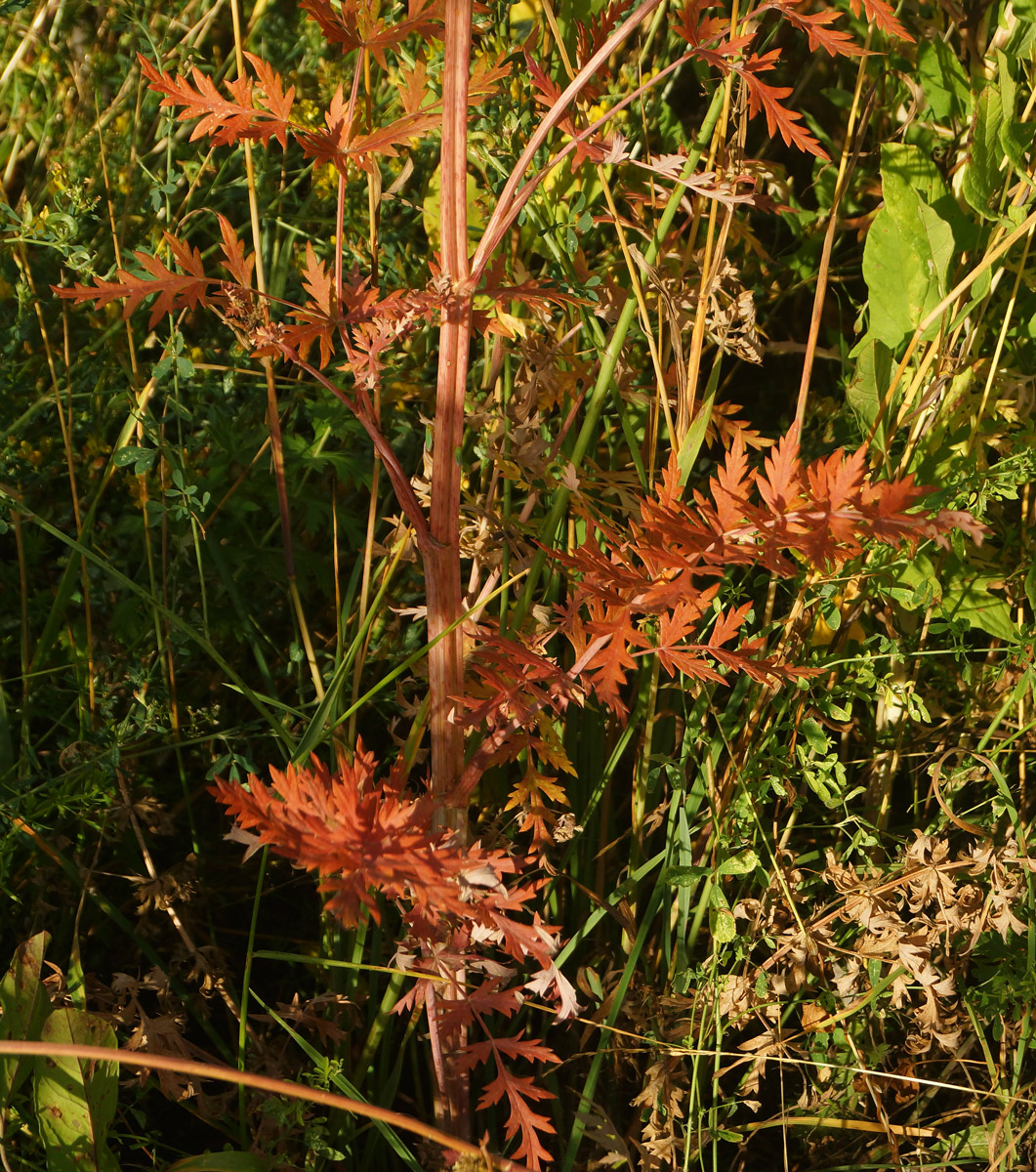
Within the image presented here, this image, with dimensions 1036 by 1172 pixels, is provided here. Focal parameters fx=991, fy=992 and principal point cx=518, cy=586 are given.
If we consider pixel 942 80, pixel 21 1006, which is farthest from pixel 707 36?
pixel 21 1006

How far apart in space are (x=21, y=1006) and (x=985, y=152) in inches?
41.4

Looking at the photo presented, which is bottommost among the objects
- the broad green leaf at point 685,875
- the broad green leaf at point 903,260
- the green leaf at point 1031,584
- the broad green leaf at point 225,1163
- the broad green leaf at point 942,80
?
the broad green leaf at point 225,1163

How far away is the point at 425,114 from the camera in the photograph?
69cm

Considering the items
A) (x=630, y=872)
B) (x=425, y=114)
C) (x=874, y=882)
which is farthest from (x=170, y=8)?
(x=874, y=882)

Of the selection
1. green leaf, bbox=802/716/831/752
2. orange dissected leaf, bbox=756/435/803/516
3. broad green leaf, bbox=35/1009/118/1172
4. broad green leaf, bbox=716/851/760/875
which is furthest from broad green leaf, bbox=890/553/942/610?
broad green leaf, bbox=35/1009/118/1172

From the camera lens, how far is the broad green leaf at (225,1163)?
70 cm

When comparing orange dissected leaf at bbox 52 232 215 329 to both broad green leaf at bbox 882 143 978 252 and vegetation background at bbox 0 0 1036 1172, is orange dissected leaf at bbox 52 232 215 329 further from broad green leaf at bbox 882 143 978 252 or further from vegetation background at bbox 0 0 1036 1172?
broad green leaf at bbox 882 143 978 252

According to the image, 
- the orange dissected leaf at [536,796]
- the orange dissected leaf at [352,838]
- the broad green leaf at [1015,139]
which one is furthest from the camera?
the broad green leaf at [1015,139]

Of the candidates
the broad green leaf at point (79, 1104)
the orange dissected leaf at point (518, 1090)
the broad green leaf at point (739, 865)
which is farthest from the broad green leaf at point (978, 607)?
the broad green leaf at point (79, 1104)

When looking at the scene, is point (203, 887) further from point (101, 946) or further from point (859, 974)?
point (859, 974)

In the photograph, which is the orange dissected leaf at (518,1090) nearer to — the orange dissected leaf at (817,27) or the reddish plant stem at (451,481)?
the reddish plant stem at (451,481)

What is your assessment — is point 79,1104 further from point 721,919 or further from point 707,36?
point 707,36

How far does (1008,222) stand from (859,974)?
69cm

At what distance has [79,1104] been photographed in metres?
0.72
